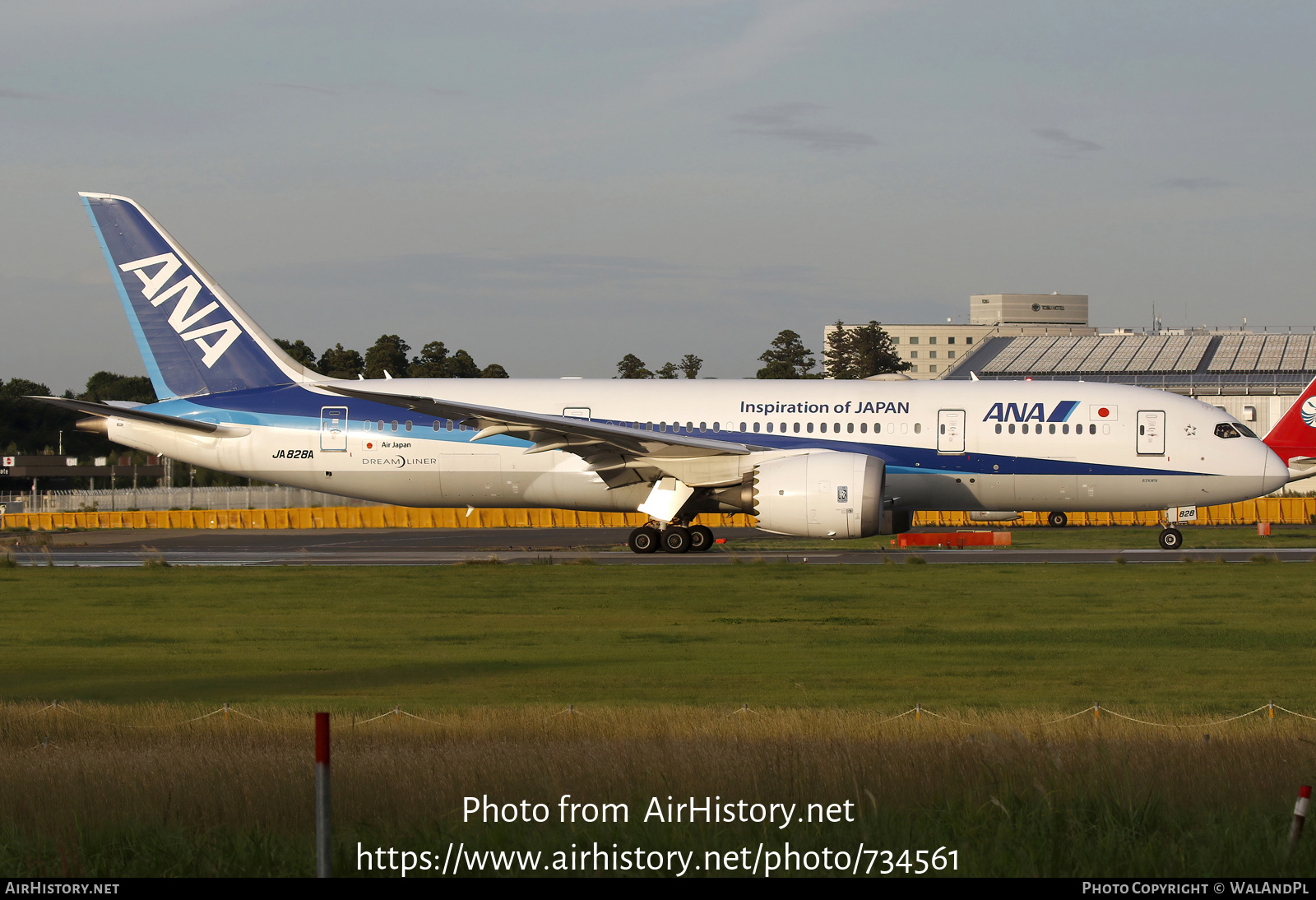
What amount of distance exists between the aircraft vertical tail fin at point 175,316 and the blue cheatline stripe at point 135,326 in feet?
0.07

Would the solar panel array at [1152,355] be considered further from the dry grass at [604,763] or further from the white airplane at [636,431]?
the dry grass at [604,763]

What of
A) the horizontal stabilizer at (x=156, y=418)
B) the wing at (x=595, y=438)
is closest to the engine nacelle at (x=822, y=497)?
the wing at (x=595, y=438)

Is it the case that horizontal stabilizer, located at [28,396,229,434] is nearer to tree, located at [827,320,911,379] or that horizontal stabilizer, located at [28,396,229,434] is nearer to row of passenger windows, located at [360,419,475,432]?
row of passenger windows, located at [360,419,475,432]

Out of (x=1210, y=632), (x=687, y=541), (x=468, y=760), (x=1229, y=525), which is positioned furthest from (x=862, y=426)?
(x=1229, y=525)

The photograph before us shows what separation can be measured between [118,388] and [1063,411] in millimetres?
98646

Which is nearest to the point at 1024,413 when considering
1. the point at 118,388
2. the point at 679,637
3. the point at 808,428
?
the point at 808,428

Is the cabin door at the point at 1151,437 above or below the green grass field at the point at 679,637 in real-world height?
above

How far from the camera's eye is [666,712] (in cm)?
1266

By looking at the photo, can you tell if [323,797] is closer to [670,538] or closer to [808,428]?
[808,428]

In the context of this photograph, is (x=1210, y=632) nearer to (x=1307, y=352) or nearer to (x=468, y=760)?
(x=468, y=760)

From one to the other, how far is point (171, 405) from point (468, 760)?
2517cm

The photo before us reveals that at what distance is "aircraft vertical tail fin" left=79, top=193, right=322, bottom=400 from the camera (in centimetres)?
3206

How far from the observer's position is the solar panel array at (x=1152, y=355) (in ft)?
316

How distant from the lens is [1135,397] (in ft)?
103
